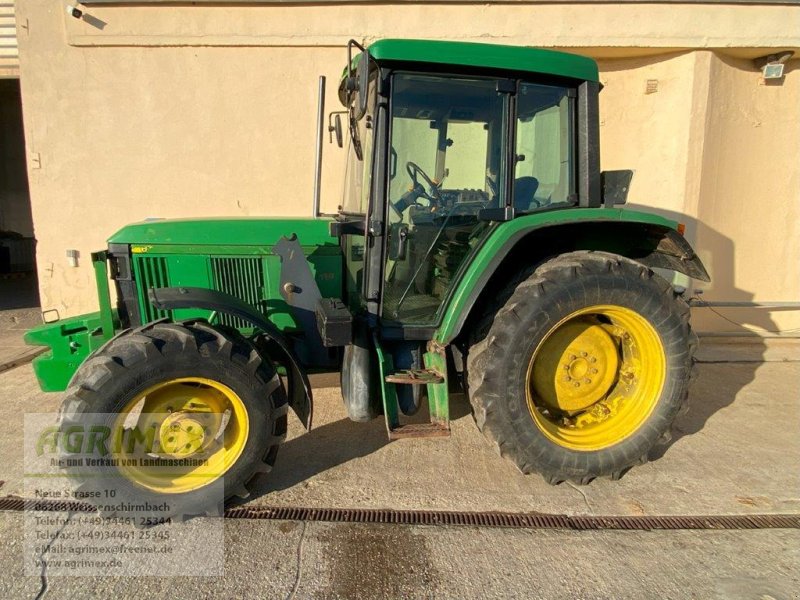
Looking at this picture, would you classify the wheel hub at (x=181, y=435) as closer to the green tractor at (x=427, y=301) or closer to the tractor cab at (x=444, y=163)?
A: the green tractor at (x=427, y=301)

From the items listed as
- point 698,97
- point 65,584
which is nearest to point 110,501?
point 65,584

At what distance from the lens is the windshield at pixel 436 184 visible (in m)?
2.44

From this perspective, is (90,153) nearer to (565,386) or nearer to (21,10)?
(21,10)

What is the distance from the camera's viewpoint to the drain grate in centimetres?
226

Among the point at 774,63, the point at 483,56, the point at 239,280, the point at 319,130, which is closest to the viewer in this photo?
the point at 483,56

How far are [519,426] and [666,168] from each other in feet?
12.9

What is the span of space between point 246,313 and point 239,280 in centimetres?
61

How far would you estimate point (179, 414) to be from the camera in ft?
7.47

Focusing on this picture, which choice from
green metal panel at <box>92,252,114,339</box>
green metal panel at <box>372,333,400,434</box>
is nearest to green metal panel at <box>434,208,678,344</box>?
green metal panel at <box>372,333,400,434</box>

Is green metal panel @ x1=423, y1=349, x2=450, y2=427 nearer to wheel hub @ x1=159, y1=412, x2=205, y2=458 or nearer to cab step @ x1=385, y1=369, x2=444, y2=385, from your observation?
cab step @ x1=385, y1=369, x2=444, y2=385

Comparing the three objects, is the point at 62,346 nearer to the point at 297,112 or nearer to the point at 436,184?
the point at 436,184

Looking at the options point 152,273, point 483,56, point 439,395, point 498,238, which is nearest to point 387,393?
point 439,395

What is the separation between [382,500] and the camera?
2.43m

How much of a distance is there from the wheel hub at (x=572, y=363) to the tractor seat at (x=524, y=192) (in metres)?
0.71
